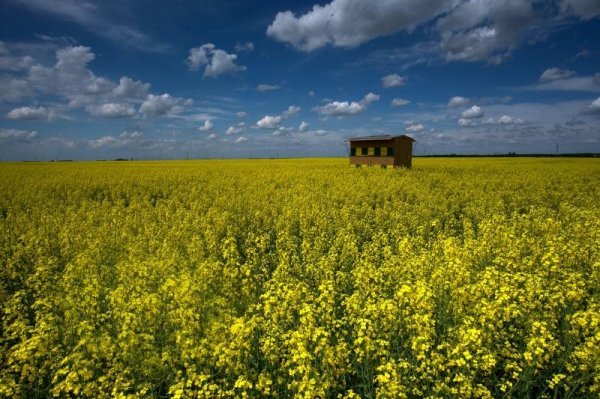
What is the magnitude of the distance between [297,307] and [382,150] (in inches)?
1397

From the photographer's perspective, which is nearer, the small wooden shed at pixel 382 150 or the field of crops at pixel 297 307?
the field of crops at pixel 297 307

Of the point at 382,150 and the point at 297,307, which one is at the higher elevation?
the point at 382,150

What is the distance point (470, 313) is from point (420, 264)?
5.27 feet

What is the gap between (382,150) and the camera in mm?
39250

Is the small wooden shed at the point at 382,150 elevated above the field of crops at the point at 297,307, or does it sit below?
above

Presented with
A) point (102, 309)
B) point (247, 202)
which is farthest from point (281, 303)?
point (247, 202)

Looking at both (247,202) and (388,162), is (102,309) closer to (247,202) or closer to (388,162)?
(247,202)

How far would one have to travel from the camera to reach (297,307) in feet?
18.3

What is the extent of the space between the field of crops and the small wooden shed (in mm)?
21468

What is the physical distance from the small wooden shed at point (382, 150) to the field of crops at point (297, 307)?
70.4 feet

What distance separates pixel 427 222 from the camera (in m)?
13.5

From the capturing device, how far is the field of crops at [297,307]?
4496 millimetres

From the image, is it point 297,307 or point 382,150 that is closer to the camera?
point 297,307

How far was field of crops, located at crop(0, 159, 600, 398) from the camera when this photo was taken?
177 inches
